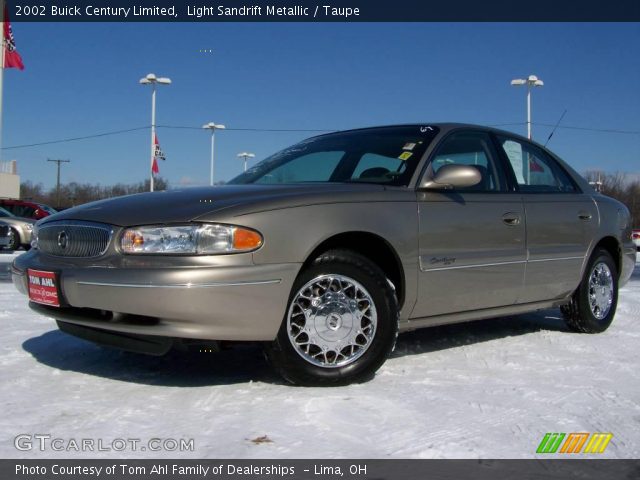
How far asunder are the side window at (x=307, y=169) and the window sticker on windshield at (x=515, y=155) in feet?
4.02

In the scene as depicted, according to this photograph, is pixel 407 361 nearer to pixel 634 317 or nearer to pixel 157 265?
pixel 157 265

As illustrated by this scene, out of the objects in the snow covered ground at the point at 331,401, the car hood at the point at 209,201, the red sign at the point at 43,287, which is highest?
the car hood at the point at 209,201

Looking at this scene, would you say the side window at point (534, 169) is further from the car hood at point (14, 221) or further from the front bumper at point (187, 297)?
the car hood at point (14, 221)

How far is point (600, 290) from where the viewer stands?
518cm

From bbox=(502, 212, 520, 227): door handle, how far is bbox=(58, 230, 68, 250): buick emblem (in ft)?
8.58

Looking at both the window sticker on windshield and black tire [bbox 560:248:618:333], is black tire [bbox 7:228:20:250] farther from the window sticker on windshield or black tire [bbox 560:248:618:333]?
black tire [bbox 560:248:618:333]

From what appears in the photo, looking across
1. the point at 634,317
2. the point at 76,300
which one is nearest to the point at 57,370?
the point at 76,300

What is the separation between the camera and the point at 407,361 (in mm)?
Answer: 3965

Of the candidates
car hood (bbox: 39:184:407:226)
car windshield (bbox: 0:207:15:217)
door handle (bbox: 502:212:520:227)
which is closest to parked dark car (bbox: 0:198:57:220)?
car windshield (bbox: 0:207:15:217)

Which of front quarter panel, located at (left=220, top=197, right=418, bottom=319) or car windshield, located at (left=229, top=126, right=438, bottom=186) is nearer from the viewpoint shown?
front quarter panel, located at (left=220, top=197, right=418, bottom=319)

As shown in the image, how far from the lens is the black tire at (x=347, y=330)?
3223mm

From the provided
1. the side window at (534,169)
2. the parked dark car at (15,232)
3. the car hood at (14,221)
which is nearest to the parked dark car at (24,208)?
the parked dark car at (15,232)

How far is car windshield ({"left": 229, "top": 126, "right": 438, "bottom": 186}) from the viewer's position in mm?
4027

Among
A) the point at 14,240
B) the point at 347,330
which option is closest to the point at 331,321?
the point at 347,330
